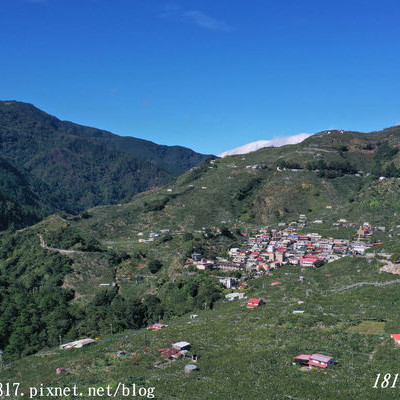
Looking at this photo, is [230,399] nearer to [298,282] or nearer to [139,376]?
[139,376]

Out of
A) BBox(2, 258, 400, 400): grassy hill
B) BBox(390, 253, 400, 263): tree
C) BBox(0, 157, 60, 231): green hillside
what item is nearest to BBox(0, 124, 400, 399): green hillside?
BBox(2, 258, 400, 400): grassy hill

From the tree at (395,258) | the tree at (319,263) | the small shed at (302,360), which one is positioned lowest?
the small shed at (302,360)

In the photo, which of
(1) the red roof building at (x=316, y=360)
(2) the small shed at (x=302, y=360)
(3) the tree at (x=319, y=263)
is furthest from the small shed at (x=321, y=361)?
(3) the tree at (x=319, y=263)

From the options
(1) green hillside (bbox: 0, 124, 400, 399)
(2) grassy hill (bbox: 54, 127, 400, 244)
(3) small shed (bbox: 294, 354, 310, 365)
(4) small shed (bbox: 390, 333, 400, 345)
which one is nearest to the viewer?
(3) small shed (bbox: 294, 354, 310, 365)

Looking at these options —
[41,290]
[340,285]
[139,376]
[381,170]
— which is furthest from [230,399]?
[381,170]

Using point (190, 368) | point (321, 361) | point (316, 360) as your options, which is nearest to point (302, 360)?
point (316, 360)

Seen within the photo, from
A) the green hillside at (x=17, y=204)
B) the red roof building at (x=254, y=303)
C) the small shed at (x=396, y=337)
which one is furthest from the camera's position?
the green hillside at (x=17, y=204)

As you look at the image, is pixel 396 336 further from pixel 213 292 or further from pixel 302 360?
pixel 213 292

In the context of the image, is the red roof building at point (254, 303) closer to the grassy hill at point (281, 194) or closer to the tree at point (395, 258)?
the tree at point (395, 258)

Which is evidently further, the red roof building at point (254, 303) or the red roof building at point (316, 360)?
the red roof building at point (254, 303)

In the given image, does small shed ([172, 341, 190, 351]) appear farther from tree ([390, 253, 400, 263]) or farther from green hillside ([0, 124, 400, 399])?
tree ([390, 253, 400, 263])

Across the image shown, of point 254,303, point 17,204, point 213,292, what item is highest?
point 17,204
